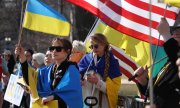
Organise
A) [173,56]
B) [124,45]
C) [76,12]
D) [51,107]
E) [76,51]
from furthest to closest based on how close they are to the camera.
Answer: [76,12]
[124,45]
[76,51]
[51,107]
[173,56]

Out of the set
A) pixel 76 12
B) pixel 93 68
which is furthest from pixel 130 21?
pixel 76 12

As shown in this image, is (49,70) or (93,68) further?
(93,68)

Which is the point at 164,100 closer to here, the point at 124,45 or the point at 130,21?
the point at 130,21

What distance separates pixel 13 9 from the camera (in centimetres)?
4481

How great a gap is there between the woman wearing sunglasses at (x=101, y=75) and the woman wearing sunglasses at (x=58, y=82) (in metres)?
0.70

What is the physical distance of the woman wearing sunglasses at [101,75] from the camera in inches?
291

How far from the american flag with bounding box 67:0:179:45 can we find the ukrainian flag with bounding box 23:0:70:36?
451mm

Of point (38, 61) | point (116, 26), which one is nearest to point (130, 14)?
point (116, 26)

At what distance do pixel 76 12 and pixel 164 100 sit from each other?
37.4 metres

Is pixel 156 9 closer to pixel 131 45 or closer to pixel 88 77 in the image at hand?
pixel 88 77

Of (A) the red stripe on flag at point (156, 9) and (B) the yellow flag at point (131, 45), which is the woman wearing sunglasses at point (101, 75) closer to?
(A) the red stripe on flag at point (156, 9)

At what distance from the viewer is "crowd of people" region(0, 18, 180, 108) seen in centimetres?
557

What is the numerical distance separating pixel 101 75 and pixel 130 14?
2.92ft

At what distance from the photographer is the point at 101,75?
7535 millimetres
